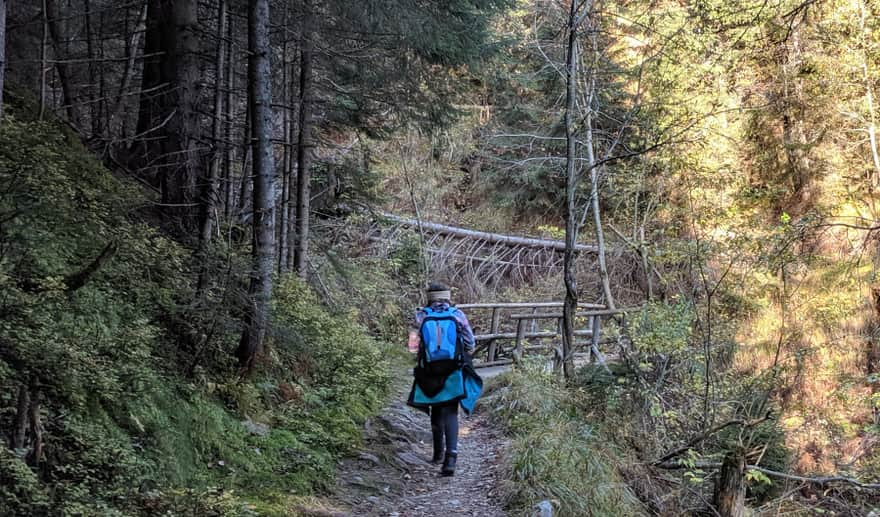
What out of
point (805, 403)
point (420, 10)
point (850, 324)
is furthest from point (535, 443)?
point (850, 324)

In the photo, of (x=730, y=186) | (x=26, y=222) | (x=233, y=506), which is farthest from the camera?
(x=730, y=186)

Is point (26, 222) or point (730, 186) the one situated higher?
point (730, 186)

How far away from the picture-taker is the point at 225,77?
340 inches

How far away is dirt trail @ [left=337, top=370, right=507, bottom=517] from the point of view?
5293mm

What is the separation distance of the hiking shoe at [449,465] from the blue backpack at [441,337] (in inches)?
39.4

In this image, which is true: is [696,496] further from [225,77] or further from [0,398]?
[225,77]

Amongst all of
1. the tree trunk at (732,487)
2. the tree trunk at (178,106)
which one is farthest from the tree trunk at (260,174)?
the tree trunk at (732,487)

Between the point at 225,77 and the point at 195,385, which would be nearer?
the point at 195,385

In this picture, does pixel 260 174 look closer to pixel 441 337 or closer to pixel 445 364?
pixel 441 337

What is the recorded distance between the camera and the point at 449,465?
20.1 ft

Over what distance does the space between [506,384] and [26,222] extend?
6700 millimetres

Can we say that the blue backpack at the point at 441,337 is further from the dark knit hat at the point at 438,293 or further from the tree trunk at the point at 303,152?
the tree trunk at the point at 303,152

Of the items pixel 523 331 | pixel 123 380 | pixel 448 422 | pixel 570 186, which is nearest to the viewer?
pixel 123 380

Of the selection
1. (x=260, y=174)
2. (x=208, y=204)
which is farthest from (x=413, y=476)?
(x=208, y=204)
